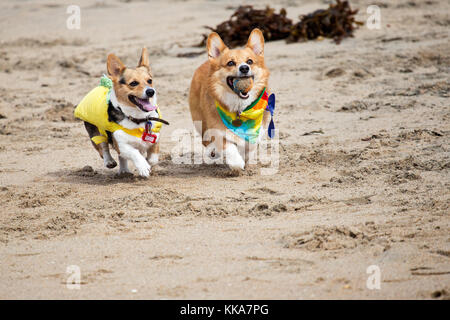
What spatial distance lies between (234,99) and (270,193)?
99cm

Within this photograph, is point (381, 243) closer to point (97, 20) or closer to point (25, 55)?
point (25, 55)

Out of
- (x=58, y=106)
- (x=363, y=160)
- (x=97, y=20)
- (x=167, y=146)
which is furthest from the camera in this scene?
(x=97, y=20)


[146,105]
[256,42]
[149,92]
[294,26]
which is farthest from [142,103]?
[294,26]

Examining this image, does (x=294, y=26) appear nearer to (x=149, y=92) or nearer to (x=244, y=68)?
(x=244, y=68)

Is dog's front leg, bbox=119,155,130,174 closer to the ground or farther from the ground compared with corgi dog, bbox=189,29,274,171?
closer to the ground

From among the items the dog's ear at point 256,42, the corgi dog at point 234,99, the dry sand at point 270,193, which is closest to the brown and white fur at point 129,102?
the dry sand at point 270,193

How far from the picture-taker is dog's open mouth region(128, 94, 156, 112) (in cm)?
508

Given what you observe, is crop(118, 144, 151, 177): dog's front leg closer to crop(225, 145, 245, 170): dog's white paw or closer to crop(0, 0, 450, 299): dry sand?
crop(0, 0, 450, 299): dry sand

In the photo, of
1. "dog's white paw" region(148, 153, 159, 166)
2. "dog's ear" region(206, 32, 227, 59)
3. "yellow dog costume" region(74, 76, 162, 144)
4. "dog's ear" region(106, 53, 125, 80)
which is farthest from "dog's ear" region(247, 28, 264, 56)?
"dog's white paw" region(148, 153, 159, 166)

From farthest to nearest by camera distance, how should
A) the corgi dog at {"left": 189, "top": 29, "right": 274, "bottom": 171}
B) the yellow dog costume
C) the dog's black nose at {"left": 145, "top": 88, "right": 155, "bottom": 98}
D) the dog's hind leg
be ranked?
the dog's hind leg, the corgi dog at {"left": 189, "top": 29, "right": 274, "bottom": 171}, the yellow dog costume, the dog's black nose at {"left": 145, "top": 88, "right": 155, "bottom": 98}

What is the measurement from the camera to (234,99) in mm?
5398

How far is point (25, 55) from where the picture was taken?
10.2 metres

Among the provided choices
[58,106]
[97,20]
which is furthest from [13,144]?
[97,20]
